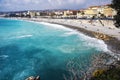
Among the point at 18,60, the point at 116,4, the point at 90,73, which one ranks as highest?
the point at 116,4

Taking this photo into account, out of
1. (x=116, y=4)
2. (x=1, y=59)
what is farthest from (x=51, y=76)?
(x=1, y=59)

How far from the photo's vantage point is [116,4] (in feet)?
87.9

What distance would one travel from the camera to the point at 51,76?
2475cm

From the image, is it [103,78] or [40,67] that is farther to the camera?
[40,67]

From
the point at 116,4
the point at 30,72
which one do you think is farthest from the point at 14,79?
the point at 116,4

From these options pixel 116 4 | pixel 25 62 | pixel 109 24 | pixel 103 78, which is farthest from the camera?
Result: pixel 109 24

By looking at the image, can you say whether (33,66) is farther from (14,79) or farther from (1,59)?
(1,59)

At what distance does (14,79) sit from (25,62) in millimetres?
8412

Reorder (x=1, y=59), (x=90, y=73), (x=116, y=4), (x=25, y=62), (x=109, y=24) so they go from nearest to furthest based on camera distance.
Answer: (x=90, y=73)
(x=116, y=4)
(x=25, y=62)
(x=1, y=59)
(x=109, y=24)

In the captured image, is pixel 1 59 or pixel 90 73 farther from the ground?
pixel 90 73

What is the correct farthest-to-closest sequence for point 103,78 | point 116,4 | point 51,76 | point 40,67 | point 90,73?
1. point 40,67
2. point 116,4
3. point 51,76
4. point 90,73
5. point 103,78

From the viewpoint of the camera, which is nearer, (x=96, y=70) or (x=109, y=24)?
(x=96, y=70)

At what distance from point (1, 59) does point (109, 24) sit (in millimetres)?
46405

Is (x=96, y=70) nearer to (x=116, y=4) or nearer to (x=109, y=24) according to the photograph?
(x=116, y=4)
